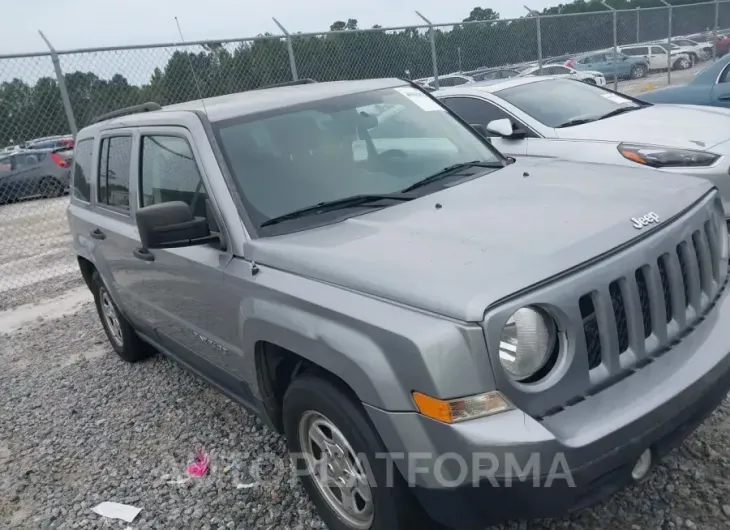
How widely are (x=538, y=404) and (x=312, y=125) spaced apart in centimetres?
193

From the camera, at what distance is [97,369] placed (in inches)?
208

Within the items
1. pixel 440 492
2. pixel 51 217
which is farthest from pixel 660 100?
pixel 51 217

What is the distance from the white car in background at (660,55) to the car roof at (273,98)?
813 inches

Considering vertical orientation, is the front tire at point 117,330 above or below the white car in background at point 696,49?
above

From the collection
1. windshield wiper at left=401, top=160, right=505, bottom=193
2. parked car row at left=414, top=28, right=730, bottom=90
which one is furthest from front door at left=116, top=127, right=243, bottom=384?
parked car row at left=414, top=28, right=730, bottom=90

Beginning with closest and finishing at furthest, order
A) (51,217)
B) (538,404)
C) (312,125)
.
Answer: (538,404), (312,125), (51,217)

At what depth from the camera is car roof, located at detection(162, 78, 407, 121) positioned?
3.39m

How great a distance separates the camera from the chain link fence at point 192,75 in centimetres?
819

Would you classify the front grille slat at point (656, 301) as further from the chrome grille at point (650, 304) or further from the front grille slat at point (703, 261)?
the front grille slat at point (703, 261)

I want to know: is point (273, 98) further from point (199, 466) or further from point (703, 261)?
point (703, 261)

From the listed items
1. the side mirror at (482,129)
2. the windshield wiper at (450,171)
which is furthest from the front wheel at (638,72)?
the windshield wiper at (450,171)

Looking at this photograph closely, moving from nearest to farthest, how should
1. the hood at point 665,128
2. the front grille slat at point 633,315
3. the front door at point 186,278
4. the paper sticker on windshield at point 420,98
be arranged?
the front grille slat at point 633,315
the front door at point 186,278
the paper sticker on windshield at point 420,98
the hood at point 665,128

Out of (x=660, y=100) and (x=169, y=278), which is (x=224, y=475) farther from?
(x=660, y=100)

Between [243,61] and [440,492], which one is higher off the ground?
[243,61]
